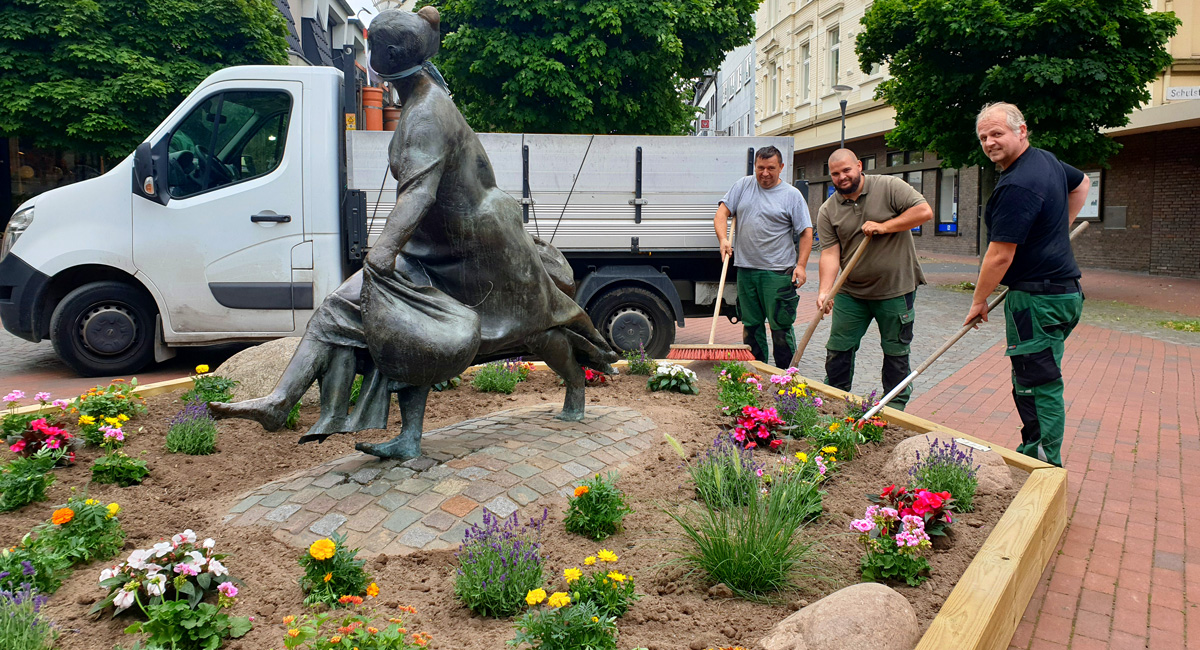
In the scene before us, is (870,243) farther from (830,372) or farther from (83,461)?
(83,461)

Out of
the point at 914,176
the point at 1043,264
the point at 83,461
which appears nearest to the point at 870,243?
the point at 1043,264

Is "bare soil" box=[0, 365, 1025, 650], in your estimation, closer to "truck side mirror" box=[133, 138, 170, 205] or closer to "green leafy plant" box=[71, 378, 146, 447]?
"green leafy plant" box=[71, 378, 146, 447]

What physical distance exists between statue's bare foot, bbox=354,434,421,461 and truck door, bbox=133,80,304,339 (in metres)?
4.16

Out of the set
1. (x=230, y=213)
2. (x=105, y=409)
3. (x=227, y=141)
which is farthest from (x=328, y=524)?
(x=227, y=141)

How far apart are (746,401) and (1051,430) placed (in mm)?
1594

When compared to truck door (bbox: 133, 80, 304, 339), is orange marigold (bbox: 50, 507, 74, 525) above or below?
below

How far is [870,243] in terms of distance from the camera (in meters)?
5.46

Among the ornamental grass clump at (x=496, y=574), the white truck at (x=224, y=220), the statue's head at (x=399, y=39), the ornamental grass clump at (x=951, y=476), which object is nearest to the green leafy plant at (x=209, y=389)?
the white truck at (x=224, y=220)

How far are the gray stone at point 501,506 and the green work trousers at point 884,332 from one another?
285 cm

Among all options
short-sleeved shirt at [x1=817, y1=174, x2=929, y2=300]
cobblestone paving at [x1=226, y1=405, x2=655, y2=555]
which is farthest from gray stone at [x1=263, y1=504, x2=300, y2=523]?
short-sleeved shirt at [x1=817, y1=174, x2=929, y2=300]

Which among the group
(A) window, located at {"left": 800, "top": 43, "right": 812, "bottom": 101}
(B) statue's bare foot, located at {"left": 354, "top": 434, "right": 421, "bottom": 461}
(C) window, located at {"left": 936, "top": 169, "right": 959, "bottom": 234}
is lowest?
(B) statue's bare foot, located at {"left": 354, "top": 434, "right": 421, "bottom": 461}

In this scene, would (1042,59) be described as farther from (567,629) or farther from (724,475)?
(567,629)

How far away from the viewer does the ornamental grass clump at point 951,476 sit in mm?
3660

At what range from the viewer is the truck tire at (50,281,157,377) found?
7.62 meters
